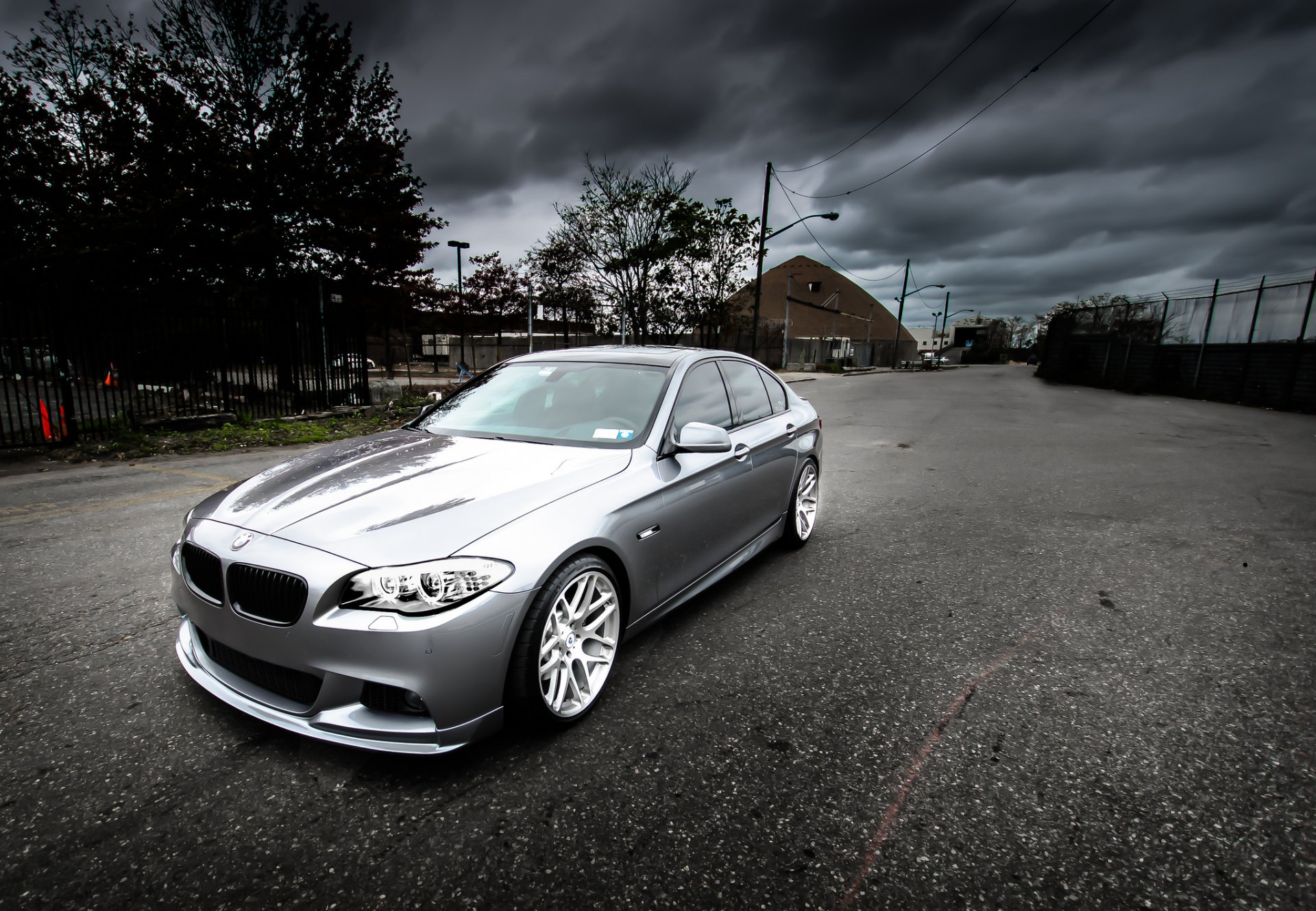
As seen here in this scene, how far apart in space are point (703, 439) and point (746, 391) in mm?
1355

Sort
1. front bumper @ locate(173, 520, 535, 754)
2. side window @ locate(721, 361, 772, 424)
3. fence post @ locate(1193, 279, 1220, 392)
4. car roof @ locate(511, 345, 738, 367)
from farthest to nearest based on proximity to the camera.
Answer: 1. fence post @ locate(1193, 279, 1220, 392)
2. side window @ locate(721, 361, 772, 424)
3. car roof @ locate(511, 345, 738, 367)
4. front bumper @ locate(173, 520, 535, 754)

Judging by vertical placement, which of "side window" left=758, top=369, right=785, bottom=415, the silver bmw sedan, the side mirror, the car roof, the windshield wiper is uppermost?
the car roof

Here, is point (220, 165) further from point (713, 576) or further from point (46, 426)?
point (713, 576)

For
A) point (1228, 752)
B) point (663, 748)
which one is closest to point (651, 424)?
point (663, 748)

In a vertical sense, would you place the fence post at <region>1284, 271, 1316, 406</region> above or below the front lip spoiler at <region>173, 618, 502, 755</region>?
above

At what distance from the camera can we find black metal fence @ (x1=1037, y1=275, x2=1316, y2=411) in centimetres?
1597

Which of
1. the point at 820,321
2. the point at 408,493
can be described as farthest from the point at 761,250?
the point at 820,321

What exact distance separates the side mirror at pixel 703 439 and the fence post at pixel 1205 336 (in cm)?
2312

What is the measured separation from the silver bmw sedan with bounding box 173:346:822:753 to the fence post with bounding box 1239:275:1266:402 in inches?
852

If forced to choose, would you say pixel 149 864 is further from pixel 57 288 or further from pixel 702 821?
pixel 57 288

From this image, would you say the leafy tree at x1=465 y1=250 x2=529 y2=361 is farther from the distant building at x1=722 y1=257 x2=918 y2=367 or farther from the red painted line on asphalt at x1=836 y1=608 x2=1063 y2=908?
the red painted line on asphalt at x1=836 y1=608 x2=1063 y2=908

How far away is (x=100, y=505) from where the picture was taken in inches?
205

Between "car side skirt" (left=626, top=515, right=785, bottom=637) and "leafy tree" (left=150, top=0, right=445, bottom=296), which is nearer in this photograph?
"car side skirt" (left=626, top=515, right=785, bottom=637)

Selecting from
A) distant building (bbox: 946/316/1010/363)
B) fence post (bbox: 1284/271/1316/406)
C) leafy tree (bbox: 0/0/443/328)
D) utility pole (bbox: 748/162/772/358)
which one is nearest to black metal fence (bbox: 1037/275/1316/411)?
fence post (bbox: 1284/271/1316/406)
